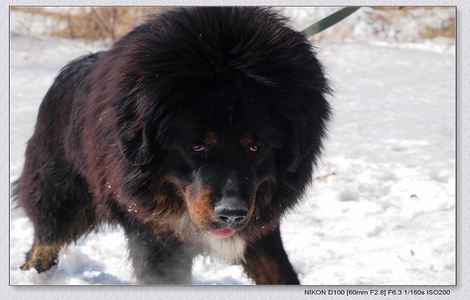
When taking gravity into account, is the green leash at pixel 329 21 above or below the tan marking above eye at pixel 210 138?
above

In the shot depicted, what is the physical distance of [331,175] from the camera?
4.21m

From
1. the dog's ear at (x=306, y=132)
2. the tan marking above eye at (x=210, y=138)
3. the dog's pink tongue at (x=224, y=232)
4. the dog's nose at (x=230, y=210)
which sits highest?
the tan marking above eye at (x=210, y=138)

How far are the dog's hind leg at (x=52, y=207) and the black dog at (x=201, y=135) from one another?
19 cm

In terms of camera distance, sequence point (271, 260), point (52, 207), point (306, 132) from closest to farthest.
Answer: point (306, 132), point (271, 260), point (52, 207)

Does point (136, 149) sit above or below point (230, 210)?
above

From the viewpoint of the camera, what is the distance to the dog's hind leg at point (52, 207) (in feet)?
9.84

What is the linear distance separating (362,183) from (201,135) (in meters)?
1.99

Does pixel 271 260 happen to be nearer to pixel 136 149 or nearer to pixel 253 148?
pixel 253 148

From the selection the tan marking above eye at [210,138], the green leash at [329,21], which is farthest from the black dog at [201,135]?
the green leash at [329,21]

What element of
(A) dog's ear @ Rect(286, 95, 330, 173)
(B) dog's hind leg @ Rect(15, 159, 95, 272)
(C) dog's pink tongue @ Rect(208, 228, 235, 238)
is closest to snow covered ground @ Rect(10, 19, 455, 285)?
(B) dog's hind leg @ Rect(15, 159, 95, 272)

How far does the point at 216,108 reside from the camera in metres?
2.28

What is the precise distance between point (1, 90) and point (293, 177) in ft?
4.94

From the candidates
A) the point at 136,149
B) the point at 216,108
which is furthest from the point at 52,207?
the point at 216,108

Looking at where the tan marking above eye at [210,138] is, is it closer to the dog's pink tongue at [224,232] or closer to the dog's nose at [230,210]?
the dog's nose at [230,210]
